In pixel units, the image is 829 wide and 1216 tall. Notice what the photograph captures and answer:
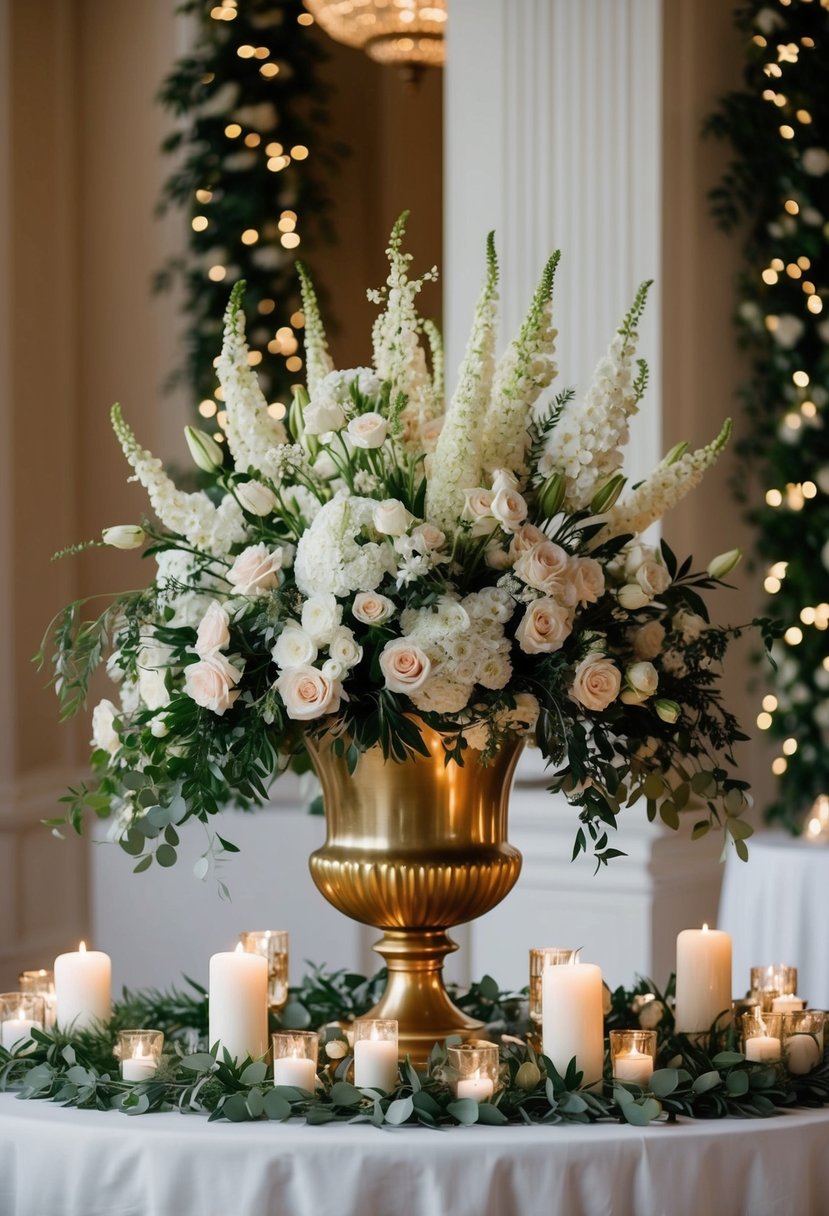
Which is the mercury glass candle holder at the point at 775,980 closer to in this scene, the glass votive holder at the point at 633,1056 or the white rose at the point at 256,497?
the glass votive holder at the point at 633,1056

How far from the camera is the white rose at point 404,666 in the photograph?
201cm

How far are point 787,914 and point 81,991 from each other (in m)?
2.16

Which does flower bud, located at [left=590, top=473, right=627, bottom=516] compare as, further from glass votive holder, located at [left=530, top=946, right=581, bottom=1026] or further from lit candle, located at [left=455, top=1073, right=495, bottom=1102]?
lit candle, located at [left=455, top=1073, right=495, bottom=1102]

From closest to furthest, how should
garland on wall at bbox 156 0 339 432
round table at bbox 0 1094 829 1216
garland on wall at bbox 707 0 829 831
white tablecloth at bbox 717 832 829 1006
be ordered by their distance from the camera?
round table at bbox 0 1094 829 1216, white tablecloth at bbox 717 832 829 1006, garland on wall at bbox 707 0 829 831, garland on wall at bbox 156 0 339 432

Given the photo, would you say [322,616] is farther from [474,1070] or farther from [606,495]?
[474,1070]

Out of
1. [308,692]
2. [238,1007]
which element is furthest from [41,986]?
[308,692]

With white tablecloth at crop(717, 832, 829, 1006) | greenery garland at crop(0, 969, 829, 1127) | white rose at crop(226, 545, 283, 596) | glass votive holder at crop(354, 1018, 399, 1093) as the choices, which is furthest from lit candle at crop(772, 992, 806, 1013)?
white tablecloth at crop(717, 832, 829, 1006)

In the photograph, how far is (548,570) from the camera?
2.07 meters

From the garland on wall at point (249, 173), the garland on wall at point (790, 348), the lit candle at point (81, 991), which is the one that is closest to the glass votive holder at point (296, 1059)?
the lit candle at point (81, 991)

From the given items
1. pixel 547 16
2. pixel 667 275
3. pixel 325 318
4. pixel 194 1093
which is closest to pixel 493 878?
pixel 194 1093

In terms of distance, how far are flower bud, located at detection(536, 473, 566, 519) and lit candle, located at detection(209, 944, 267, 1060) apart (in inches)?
25.6

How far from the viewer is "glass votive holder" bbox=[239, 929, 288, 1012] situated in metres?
2.46

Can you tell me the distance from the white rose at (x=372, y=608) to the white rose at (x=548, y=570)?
6.4 inches

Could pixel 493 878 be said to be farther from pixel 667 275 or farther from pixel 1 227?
pixel 1 227
